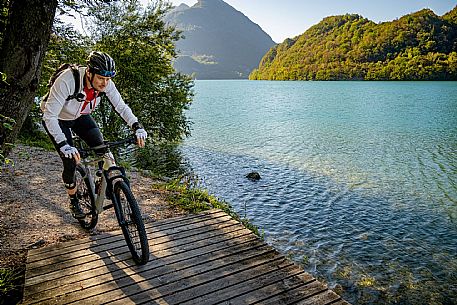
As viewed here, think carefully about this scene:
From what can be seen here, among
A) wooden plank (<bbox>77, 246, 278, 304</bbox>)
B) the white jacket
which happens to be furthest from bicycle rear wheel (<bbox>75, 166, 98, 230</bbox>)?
wooden plank (<bbox>77, 246, 278, 304</bbox>)

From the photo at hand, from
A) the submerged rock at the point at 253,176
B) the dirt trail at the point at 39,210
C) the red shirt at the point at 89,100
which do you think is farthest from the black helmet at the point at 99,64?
the submerged rock at the point at 253,176

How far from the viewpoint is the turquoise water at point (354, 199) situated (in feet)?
27.3

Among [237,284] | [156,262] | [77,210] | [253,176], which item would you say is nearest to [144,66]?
[253,176]

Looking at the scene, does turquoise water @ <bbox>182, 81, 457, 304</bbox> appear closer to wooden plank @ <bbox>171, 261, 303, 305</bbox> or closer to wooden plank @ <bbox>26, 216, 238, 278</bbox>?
wooden plank @ <bbox>171, 261, 303, 305</bbox>

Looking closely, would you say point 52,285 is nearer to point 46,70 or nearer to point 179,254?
point 179,254

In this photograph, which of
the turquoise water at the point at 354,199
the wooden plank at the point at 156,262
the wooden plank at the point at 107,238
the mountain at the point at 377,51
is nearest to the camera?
the wooden plank at the point at 156,262

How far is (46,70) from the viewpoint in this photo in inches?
561

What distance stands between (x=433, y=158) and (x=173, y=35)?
17626 millimetres

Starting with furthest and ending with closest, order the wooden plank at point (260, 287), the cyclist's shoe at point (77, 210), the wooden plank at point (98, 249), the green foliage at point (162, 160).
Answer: the green foliage at point (162, 160)
the cyclist's shoe at point (77, 210)
the wooden plank at point (98, 249)
the wooden plank at point (260, 287)

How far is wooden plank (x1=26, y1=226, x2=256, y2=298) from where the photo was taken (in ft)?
14.7

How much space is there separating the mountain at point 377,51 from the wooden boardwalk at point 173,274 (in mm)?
126788

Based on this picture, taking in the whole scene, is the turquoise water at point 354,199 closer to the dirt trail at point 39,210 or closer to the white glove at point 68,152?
the dirt trail at point 39,210

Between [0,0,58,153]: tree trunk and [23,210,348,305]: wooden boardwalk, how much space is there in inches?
77.0

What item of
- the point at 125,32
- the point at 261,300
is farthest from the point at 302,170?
the point at 261,300
